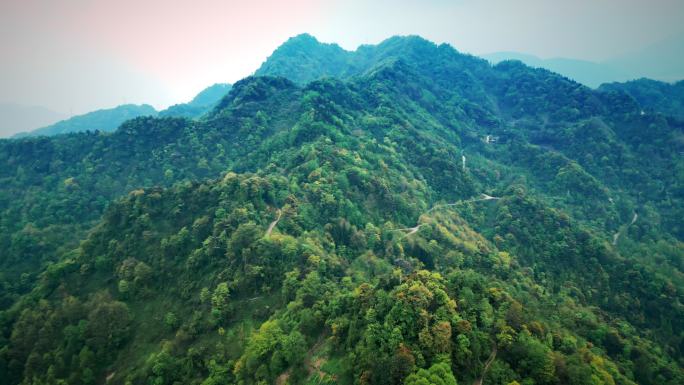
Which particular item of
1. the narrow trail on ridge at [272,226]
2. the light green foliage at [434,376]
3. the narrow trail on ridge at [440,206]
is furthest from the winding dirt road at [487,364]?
the narrow trail on ridge at [440,206]

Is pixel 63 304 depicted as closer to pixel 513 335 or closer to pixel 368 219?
pixel 368 219

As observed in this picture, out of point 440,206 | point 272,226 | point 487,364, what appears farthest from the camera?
point 440,206

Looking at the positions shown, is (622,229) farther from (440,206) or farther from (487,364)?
(487,364)

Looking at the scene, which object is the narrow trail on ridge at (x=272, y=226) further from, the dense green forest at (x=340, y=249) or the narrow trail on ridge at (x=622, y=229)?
the narrow trail on ridge at (x=622, y=229)

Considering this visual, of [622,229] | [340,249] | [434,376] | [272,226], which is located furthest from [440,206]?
[434,376]

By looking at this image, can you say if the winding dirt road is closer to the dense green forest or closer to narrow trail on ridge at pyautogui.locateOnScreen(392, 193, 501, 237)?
the dense green forest

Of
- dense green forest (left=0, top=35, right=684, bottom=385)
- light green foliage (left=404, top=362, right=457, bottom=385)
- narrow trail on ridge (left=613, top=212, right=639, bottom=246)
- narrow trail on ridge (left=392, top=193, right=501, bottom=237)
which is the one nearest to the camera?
light green foliage (left=404, top=362, right=457, bottom=385)

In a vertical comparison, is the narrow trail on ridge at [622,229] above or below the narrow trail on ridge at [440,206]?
below

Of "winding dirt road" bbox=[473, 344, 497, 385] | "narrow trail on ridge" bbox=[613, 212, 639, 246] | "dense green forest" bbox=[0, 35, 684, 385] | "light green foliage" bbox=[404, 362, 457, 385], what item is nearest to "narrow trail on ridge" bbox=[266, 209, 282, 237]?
"dense green forest" bbox=[0, 35, 684, 385]

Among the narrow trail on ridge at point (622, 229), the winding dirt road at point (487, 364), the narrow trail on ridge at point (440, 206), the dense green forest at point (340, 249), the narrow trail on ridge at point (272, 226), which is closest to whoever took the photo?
the winding dirt road at point (487, 364)
